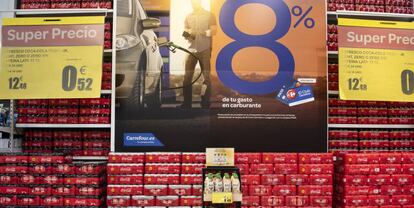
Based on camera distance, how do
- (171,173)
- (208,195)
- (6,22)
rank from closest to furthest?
(208,195) < (171,173) < (6,22)

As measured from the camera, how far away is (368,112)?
4734 millimetres

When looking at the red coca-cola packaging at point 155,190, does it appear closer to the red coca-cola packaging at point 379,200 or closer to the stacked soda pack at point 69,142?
the stacked soda pack at point 69,142

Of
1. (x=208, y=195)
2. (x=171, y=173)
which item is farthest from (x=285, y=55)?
(x=208, y=195)

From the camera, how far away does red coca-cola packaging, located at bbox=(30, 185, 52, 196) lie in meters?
4.19

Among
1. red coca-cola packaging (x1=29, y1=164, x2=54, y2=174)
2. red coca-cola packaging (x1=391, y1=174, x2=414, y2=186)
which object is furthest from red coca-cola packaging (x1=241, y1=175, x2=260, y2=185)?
red coca-cola packaging (x1=29, y1=164, x2=54, y2=174)

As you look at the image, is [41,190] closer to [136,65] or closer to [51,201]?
[51,201]

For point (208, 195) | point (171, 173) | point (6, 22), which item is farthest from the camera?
point (6, 22)

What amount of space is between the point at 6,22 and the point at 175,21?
5.96 feet

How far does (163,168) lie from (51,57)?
1688mm

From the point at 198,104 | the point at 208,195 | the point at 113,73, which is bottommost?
the point at 208,195

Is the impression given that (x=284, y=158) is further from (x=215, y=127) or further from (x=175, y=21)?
(x=175, y=21)

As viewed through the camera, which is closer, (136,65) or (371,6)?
(136,65)

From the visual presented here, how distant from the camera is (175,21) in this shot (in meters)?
4.68

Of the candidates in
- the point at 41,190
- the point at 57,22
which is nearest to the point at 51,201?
the point at 41,190
